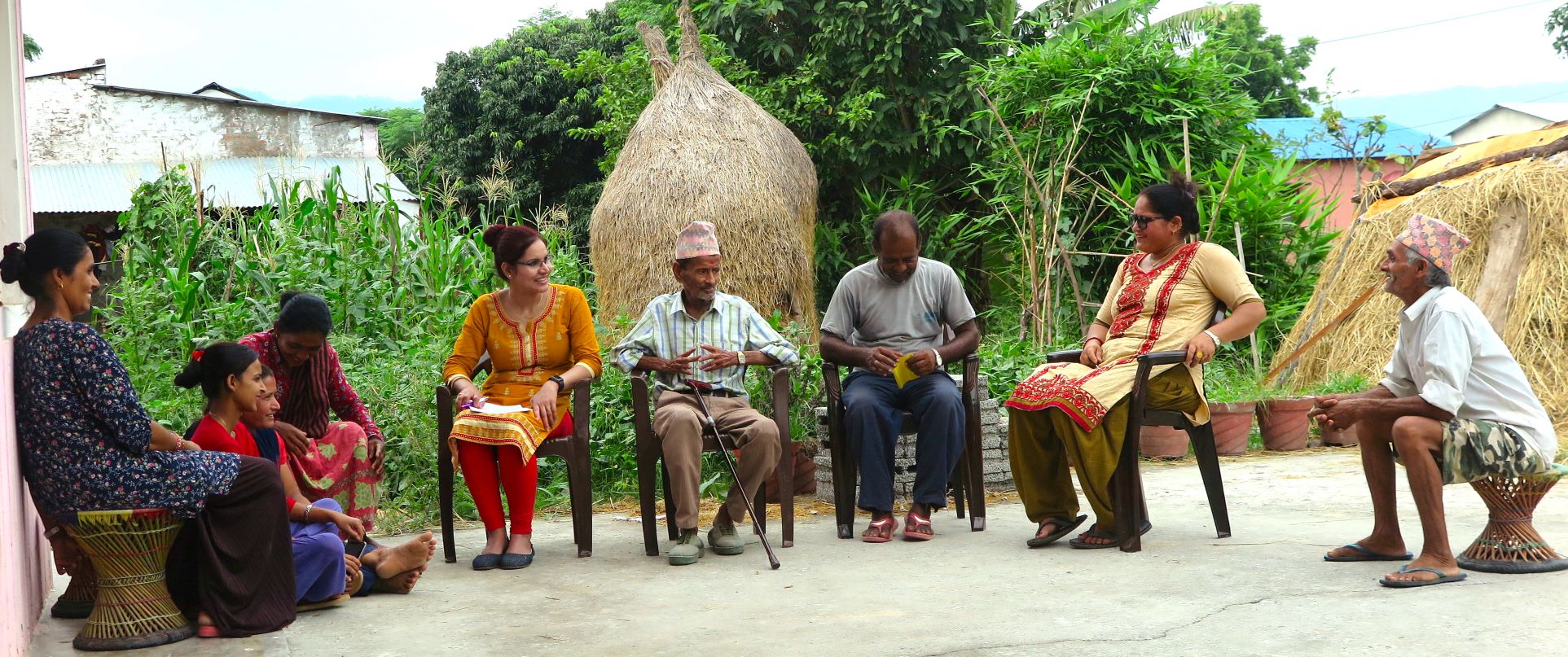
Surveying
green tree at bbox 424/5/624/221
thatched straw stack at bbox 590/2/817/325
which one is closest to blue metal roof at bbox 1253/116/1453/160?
thatched straw stack at bbox 590/2/817/325

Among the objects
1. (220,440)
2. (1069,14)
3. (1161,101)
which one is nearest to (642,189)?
(1161,101)

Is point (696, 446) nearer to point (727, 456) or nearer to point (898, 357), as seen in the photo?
point (727, 456)

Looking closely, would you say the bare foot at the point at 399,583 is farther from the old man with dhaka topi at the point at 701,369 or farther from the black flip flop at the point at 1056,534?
the black flip flop at the point at 1056,534

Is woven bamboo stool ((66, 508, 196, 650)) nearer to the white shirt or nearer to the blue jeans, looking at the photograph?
the blue jeans

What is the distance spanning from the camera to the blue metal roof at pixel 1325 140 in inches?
408

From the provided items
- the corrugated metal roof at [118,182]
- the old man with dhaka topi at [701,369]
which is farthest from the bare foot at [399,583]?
the corrugated metal roof at [118,182]

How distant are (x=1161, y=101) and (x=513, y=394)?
6628 millimetres

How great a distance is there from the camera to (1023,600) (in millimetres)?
3951

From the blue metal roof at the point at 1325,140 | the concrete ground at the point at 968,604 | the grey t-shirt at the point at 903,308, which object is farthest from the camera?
the blue metal roof at the point at 1325,140

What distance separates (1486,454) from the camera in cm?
389

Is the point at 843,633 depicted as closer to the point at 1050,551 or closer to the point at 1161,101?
the point at 1050,551

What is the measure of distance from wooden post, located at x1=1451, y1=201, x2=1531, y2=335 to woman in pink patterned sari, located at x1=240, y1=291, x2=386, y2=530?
7.10m

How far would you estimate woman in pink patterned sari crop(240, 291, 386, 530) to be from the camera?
4453 mm

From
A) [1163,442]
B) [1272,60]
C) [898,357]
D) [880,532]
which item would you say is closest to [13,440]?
[880,532]
